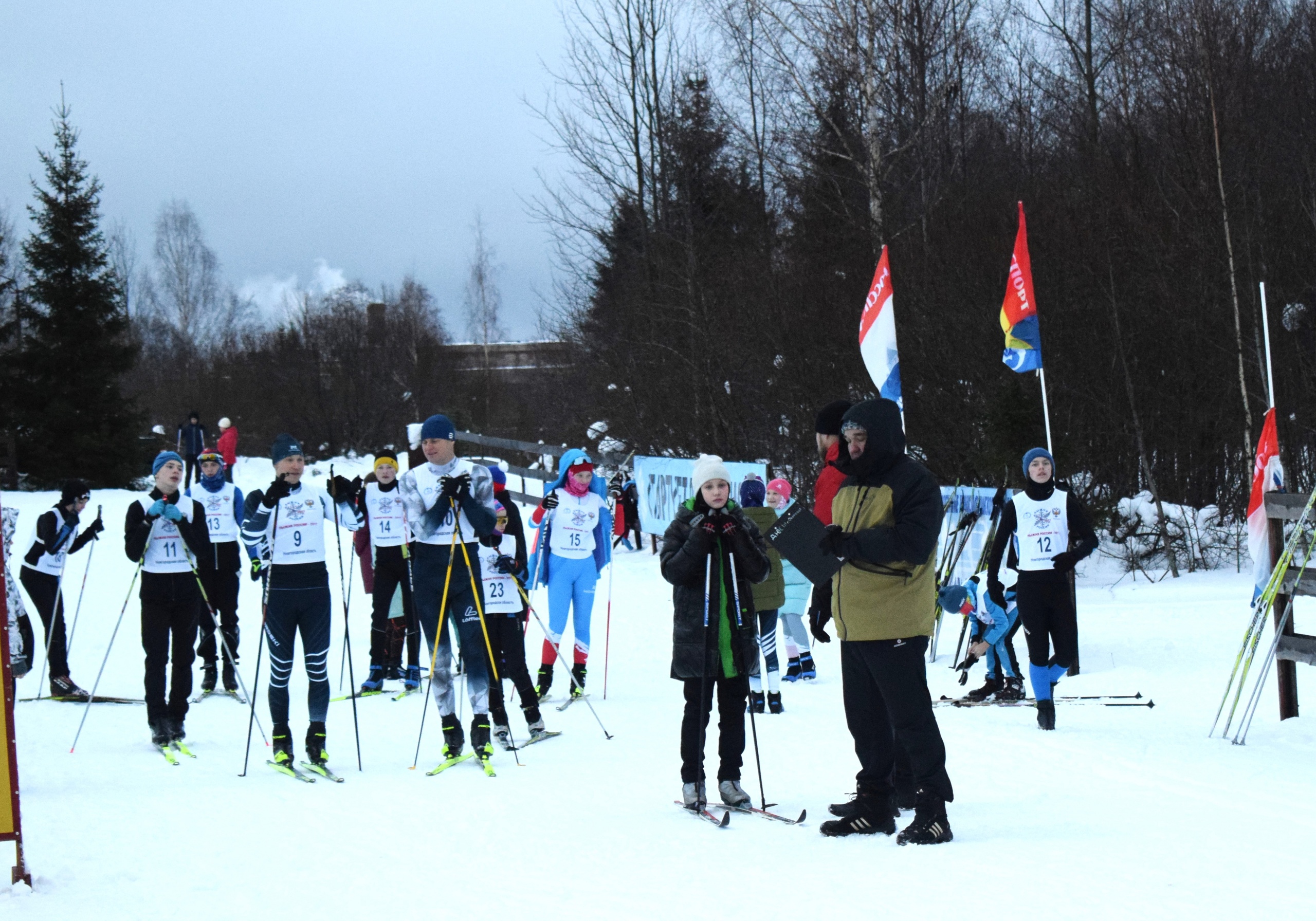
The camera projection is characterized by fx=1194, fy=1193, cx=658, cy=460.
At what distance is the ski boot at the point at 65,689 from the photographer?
30.6 ft

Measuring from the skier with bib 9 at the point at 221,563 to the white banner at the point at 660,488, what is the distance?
20.0 ft

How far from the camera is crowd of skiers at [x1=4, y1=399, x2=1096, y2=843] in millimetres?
4773

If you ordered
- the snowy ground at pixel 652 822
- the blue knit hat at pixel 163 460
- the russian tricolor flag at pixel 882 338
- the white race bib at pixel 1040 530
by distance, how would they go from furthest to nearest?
the russian tricolor flag at pixel 882 338, the blue knit hat at pixel 163 460, the white race bib at pixel 1040 530, the snowy ground at pixel 652 822

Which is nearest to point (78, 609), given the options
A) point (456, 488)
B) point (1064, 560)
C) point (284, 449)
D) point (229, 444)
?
point (284, 449)

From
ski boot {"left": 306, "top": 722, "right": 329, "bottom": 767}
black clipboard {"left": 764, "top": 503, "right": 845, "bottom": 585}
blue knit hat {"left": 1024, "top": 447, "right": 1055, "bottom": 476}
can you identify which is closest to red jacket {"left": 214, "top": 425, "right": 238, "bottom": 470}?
ski boot {"left": 306, "top": 722, "right": 329, "bottom": 767}

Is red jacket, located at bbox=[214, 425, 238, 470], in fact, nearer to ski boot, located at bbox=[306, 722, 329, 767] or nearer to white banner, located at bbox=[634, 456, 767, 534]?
white banner, located at bbox=[634, 456, 767, 534]

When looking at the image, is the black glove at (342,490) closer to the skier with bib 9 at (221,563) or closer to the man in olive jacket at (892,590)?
the skier with bib 9 at (221,563)

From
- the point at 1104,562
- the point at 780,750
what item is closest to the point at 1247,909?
the point at 780,750

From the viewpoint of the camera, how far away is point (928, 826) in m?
4.70

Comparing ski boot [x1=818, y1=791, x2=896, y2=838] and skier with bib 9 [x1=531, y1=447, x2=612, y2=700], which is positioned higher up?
skier with bib 9 [x1=531, y1=447, x2=612, y2=700]

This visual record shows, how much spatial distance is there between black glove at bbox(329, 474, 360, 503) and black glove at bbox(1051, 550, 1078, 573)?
454 cm

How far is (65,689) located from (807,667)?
19.3ft

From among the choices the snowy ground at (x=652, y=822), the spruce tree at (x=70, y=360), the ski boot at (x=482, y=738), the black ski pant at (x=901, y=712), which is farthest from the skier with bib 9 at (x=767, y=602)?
the spruce tree at (x=70, y=360)

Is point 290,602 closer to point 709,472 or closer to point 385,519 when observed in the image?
point 709,472
